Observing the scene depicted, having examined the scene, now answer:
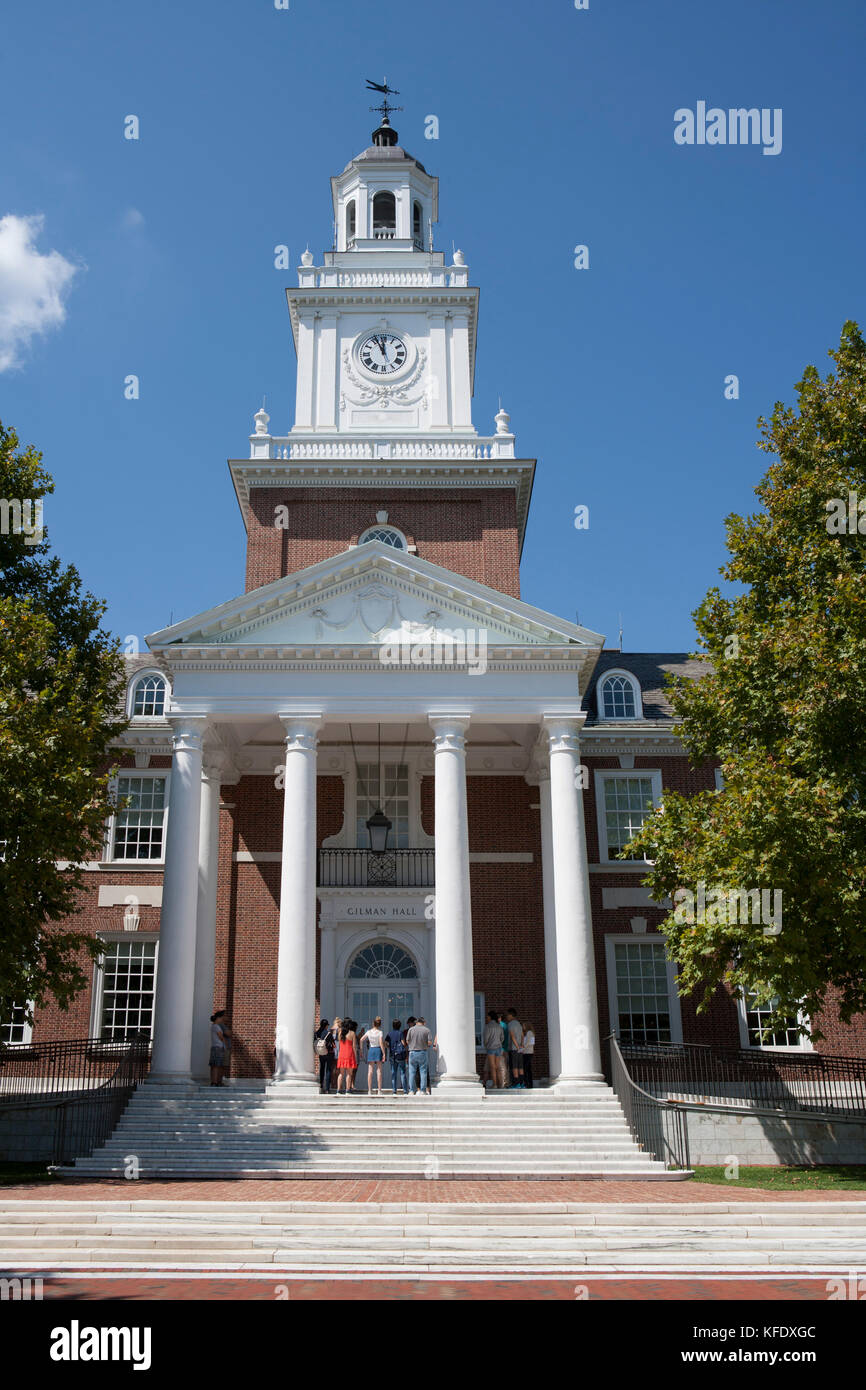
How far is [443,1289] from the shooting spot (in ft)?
32.0

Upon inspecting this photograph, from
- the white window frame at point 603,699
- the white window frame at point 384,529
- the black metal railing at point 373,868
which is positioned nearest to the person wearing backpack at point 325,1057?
the black metal railing at point 373,868

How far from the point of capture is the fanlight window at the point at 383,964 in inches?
1075

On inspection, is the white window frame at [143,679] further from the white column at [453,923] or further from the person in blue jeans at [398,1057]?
the person in blue jeans at [398,1057]

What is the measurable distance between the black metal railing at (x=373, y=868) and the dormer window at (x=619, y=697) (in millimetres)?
6974

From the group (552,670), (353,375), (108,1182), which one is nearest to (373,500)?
(353,375)

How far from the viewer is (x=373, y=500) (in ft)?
102

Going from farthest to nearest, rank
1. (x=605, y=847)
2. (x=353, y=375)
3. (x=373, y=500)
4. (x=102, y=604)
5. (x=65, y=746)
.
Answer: (x=353, y=375)
(x=373, y=500)
(x=605, y=847)
(x=102, y=604)
(x=65, y=746)

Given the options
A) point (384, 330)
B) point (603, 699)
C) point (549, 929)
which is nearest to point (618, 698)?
point (603, 699)

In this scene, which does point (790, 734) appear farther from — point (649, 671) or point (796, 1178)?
point (649, 671)

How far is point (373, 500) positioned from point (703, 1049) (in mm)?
16999

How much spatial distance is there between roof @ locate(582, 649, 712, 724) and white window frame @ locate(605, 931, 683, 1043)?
589cm

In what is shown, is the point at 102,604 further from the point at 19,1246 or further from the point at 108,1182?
the point at 19,1246

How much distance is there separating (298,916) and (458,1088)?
4.59 meters

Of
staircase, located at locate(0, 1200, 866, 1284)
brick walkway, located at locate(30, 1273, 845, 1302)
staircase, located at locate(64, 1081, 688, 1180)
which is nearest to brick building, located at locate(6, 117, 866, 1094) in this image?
staircase, located at locate(64, 1081, 688, 1180)
